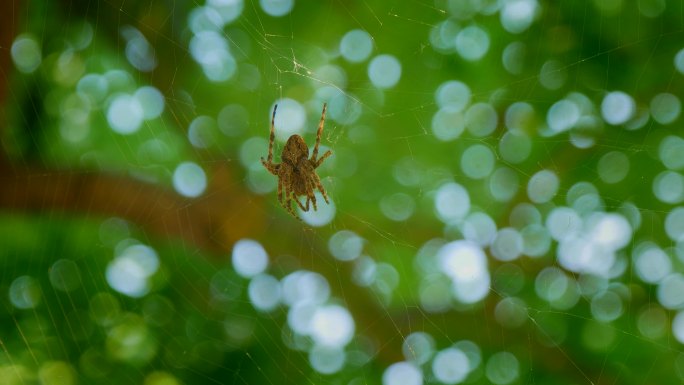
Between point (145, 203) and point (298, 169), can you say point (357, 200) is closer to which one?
point (298, 169)

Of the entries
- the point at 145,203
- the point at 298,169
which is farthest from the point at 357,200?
the point at 145,203

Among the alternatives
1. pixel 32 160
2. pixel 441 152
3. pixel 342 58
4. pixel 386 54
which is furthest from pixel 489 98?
pixel 32 160

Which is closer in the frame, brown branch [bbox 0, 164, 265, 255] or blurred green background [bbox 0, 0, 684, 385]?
brown branch [bbox 0, 164, 265, 255]

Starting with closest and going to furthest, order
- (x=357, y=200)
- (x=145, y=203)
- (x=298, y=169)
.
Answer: (x=145, y=203) → (x=298, y=169) → (x=357, y=200)

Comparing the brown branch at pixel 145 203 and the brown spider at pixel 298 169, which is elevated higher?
the brown spider at pixel 298 169

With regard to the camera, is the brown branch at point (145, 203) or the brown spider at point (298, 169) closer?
the brown branch at point (145, 203)

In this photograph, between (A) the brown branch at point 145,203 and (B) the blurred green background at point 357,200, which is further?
(B) the blurred green background at point 357,200

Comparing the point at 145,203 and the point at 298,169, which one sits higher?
the point at 298,169

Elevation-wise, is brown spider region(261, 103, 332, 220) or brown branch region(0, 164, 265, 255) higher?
brown spider region(261, 103, 332, 220)
